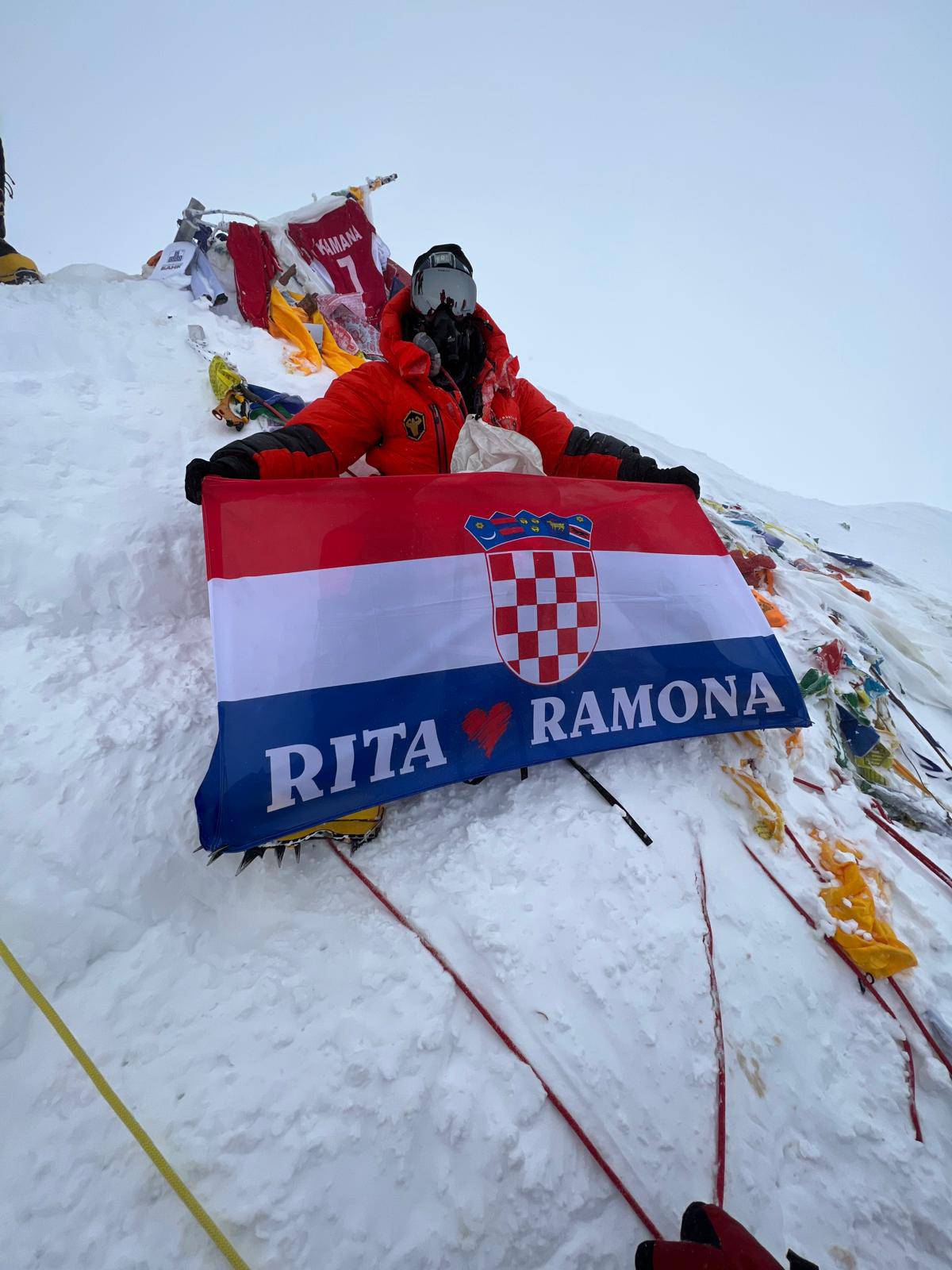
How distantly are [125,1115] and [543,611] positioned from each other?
5.67 feet

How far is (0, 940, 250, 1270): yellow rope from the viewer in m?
1.01

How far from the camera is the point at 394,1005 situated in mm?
1374

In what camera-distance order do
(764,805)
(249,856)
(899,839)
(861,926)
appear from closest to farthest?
(249,856), (861,926), (764,805), (899,839)

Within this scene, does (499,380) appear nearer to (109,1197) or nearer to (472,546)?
(472,546)

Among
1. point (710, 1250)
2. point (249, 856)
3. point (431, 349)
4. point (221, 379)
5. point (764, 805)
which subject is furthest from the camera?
point (221, 379)

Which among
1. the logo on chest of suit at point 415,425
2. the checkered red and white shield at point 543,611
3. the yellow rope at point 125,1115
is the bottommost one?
the yellow rope at point 125,1115

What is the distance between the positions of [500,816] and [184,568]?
1611 millimetres

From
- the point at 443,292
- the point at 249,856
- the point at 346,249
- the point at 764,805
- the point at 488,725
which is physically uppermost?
the point at 346,249

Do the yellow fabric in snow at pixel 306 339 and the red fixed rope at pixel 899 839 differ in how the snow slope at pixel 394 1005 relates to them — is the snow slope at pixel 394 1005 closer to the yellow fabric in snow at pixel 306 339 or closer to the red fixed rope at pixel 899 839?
the red fixed rope at pixel 899 839

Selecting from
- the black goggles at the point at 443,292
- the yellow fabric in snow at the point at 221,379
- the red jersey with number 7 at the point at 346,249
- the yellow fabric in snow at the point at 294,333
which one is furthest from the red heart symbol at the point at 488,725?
the red jersey with number 7 at the point at 346,249

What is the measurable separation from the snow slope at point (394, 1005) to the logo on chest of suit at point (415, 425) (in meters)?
1.08

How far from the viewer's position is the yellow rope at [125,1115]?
1012mm

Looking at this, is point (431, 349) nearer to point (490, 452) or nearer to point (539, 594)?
point (490, 452)

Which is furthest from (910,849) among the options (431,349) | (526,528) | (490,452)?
(431,349)
